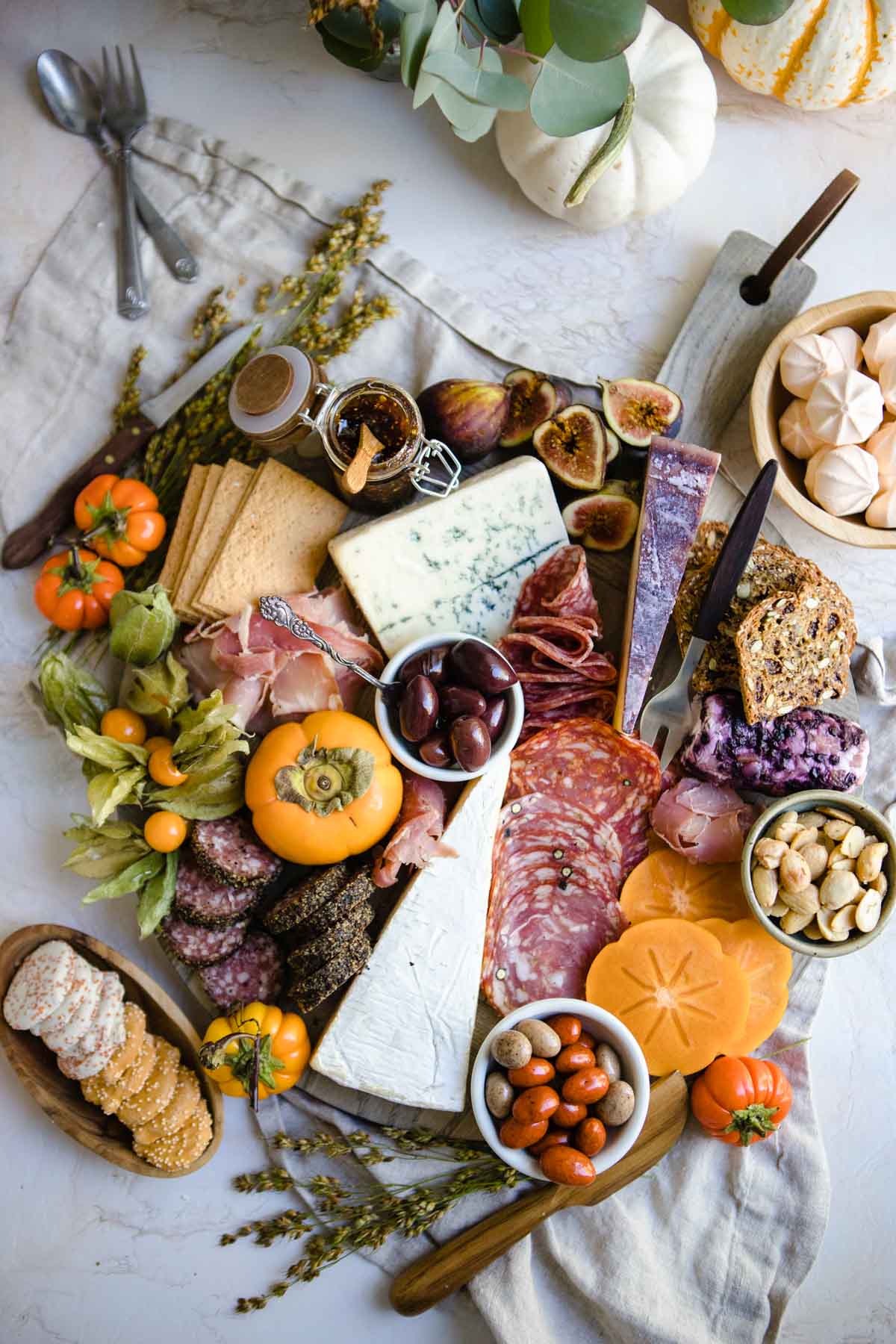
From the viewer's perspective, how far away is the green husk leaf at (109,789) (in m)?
2.01

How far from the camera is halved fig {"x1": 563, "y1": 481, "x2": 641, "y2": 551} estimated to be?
2.24m

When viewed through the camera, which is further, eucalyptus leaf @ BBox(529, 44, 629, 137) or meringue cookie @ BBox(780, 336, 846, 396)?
meringue cookie @ BBox(780, 336, 846, 396)

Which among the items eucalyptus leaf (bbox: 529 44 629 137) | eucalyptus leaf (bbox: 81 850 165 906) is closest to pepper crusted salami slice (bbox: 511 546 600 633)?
eucalyptus leaf (bbox: 529 44 629 137)

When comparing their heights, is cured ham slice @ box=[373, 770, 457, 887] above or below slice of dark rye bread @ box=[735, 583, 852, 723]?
below

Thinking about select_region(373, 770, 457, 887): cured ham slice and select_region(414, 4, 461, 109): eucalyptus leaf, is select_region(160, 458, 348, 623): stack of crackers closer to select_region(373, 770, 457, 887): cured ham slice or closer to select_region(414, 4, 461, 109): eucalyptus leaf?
select_region(373, 770, 457, 887): cured ham slice

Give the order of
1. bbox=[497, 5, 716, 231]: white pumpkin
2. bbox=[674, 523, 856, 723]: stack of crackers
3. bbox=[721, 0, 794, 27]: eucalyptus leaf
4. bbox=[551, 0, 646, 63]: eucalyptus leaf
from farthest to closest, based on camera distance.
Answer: bbox=[497, 5, 716, 231]: white pumpkin
bbox=[674, 523, 856, 723]: stack of crackers
bbox=[721, 0, 794, 27]: eucalyptus leaf
bbox=[551, 0, 646, 63]: eucalyptus leaf

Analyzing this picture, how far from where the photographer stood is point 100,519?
219cm

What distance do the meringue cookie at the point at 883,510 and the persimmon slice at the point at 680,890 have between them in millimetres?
789

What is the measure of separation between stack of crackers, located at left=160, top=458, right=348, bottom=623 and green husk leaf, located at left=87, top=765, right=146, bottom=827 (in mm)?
378

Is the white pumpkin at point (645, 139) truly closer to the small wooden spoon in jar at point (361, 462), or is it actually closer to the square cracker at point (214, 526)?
the small wooden spoon in jar at point (361, 462)

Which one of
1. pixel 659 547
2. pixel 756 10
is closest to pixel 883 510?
pixel 659 547

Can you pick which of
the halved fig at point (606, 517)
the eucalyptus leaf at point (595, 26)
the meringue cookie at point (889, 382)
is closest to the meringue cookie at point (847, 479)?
the meringue cookie at point (889, 382)

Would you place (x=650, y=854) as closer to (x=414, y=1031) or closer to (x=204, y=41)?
(x=414, y=1031)

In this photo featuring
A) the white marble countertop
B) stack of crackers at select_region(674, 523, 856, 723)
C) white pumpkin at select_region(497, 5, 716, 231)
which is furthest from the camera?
the white marble countertop
